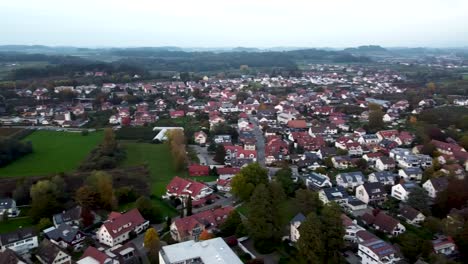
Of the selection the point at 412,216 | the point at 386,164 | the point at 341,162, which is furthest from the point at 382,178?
the point at 412,216

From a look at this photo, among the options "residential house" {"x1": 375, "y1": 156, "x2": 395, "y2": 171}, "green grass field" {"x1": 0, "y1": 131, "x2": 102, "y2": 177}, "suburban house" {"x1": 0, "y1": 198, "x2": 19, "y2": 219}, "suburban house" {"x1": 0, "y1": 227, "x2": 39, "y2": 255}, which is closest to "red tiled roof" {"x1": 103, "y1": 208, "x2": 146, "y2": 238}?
"suburban house" {"x1": 0, "y1": 227, "x2": 39, "y2": 255}

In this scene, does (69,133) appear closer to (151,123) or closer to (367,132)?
(151,123)

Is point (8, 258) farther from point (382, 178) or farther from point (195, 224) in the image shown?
point (382, 178)

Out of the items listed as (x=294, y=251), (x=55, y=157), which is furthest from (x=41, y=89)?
(x=294, y=251)

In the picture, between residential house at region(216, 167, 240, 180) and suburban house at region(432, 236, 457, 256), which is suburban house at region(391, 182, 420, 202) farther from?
residential house at region(216, 167, 240, 180)

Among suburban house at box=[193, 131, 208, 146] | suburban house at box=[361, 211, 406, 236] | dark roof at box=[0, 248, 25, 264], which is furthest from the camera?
suburban house at box=[193, 131, 208, 146]

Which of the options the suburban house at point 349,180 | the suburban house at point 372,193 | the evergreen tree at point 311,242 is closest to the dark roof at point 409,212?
the suburban house at point 372,193
